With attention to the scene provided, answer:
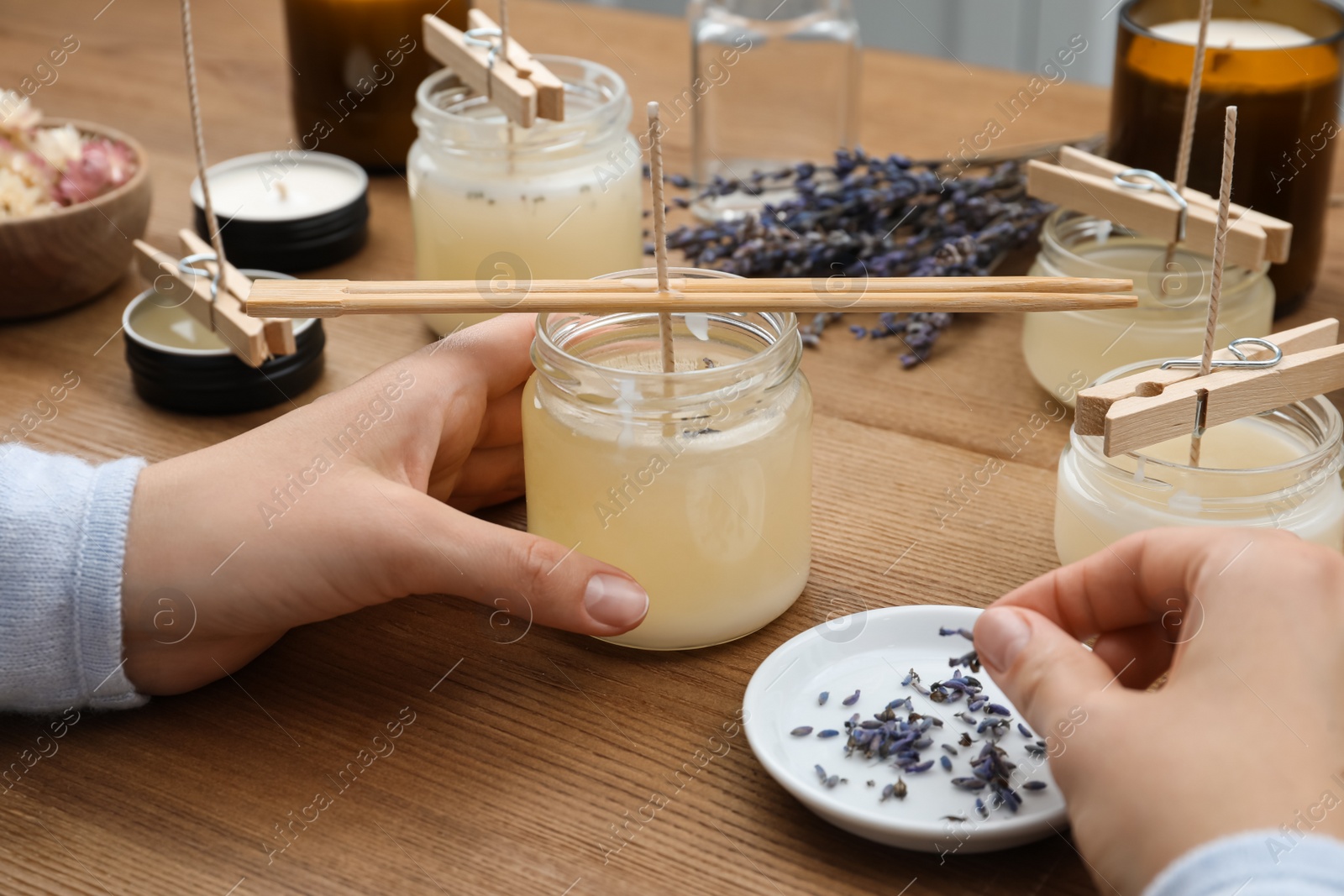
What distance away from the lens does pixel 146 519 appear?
2.76ft

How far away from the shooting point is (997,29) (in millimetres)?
2756

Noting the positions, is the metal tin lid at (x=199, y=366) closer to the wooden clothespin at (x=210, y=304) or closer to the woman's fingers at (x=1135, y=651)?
the wooden clothespin at (x=210, y=304)

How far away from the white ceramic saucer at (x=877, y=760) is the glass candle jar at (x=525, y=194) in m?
0.52

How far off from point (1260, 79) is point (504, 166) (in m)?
0.71

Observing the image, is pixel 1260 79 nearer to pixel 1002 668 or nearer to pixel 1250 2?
pixel 1250 2

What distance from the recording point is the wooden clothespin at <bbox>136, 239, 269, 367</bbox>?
3.64 ft

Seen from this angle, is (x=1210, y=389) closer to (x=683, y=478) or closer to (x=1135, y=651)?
(x=1135, y=651)

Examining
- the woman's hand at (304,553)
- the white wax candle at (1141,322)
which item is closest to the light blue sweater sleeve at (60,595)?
the woman's hand at (304,553)

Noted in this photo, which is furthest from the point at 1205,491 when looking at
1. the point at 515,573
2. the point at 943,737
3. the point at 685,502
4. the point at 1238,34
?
the point at 1238,34

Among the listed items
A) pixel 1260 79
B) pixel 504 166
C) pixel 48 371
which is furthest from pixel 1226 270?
pixel 48 371

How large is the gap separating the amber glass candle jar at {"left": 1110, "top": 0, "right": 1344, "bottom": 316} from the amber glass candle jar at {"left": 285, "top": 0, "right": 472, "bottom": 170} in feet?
2.68

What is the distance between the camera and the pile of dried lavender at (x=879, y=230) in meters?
1.32

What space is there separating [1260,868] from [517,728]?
0.46m

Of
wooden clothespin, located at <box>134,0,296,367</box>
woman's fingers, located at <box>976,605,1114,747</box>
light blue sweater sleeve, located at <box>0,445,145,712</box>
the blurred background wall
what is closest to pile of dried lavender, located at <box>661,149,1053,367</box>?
wooden clothespin, located at <box>134,0,296,367</box>
